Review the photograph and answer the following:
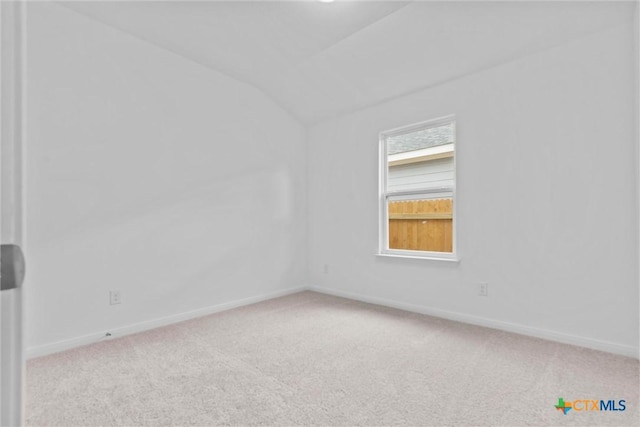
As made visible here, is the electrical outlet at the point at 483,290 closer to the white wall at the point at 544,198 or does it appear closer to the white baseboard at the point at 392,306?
the white wall at the point at 544,198

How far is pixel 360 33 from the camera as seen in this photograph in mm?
2779

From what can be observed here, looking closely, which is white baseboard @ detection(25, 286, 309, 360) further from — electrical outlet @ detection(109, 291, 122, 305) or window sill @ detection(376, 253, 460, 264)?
window sill @ detection(376, 253, 460, 264)

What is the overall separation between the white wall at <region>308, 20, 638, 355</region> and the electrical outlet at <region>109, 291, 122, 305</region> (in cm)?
252

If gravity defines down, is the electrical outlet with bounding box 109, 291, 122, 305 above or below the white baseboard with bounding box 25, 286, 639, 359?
above

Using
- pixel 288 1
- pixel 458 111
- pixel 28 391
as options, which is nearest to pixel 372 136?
pixel 458 111

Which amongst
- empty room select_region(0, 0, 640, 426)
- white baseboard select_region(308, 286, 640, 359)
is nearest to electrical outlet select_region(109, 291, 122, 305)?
empty room select_region(0, 0, 640, 426)

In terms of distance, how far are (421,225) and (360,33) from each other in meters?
1.89

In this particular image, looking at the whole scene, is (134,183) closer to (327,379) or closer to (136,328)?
(136,328)

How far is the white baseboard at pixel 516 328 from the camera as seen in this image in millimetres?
2246

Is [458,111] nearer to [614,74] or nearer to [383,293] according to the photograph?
[614,74]

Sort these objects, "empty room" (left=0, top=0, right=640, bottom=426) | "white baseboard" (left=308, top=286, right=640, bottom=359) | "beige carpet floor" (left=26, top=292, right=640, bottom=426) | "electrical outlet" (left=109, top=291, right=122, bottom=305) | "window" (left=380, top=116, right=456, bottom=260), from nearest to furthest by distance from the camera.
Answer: "beige carpet floor" (left=26, top=292, right=640, bottom=426) → "empty room" (left=0, top=0, right=640, bottom=426) → "white baseboard" (left=308, top=286, right=640, bottom=359) → "electrical outlet" (left=109, top=291, right=122, bottom=305) → "window" (left=380, top=116, right=456, bottom=260)

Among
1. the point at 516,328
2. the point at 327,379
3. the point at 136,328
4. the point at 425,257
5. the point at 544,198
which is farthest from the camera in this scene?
the point at 425,257

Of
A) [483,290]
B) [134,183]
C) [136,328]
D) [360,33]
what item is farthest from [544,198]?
[136,328]

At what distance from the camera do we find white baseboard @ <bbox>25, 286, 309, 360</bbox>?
2326 millimetres
